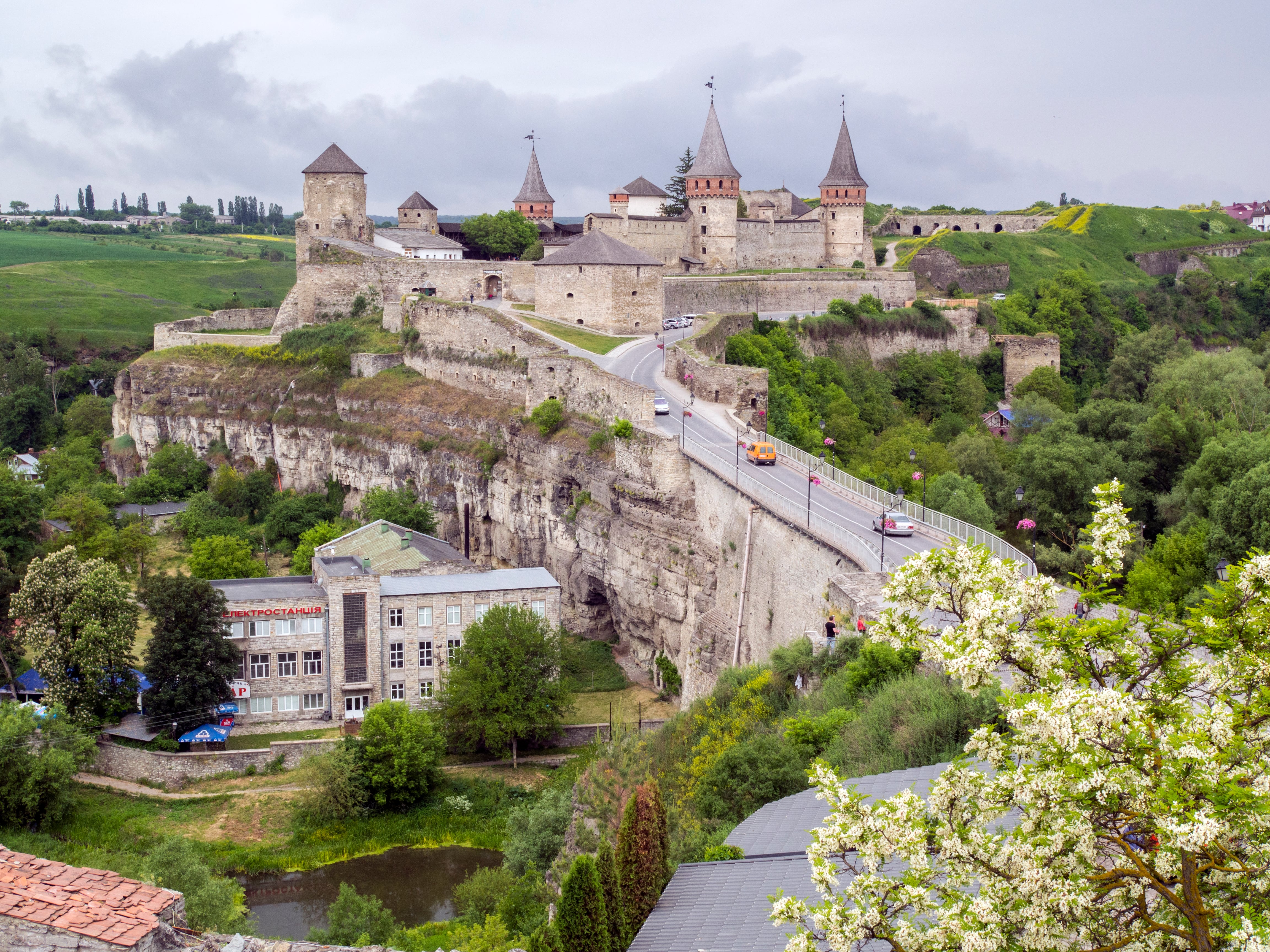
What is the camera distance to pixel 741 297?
6575 centimetres

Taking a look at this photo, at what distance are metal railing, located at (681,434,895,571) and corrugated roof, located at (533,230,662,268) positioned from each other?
17652 mm

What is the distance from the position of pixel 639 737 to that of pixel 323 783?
31.5ft

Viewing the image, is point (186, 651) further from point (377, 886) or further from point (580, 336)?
point (580, 336)

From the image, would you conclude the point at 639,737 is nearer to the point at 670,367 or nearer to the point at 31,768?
the point at 31,768

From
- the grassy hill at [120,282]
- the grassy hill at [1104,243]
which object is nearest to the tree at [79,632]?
the grassy hill at [1104,243]

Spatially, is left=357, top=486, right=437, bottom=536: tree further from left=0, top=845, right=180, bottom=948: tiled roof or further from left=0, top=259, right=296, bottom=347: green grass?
left=0, top=259, right=296, bottom=347: green grass

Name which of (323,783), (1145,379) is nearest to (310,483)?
(323,783)

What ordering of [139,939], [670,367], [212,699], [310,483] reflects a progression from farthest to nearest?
[310,483] → [670,367] → [212,699] → [139,939]

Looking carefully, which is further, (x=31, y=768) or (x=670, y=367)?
(x=670, y=367)

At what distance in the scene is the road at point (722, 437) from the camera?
104ft

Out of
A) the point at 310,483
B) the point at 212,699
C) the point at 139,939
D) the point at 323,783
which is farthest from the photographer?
the point at 310,483

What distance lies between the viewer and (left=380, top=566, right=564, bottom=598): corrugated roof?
4141 cm

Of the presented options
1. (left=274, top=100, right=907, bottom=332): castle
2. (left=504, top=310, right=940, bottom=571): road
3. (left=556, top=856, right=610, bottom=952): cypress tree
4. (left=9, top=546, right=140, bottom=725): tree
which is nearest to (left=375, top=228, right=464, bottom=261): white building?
(left=274, top=100, right=907, bottom=332): castle

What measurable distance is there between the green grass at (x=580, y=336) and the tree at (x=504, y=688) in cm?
1730
